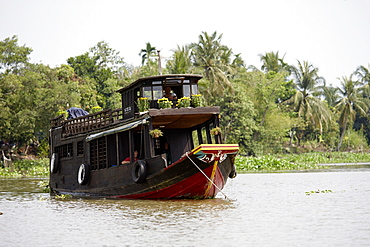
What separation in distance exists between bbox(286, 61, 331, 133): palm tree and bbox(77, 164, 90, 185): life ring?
112 ft

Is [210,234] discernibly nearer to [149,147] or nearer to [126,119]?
[149,147]

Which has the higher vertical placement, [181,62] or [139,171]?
[181,62]

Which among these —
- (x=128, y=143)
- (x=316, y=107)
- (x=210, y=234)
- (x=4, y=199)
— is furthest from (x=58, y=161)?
(x=316, y=107)

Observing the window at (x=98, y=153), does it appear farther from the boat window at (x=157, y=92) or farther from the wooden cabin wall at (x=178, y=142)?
the boat window at (x=157, y=92)

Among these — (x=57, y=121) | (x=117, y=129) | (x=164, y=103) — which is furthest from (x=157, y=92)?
(x=57, y=121)

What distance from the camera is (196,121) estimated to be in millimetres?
15758

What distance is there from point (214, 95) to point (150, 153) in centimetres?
2662

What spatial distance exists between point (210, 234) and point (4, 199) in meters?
10.4

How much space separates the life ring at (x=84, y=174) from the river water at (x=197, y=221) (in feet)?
2.89

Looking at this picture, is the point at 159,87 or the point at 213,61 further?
the point at 213,61

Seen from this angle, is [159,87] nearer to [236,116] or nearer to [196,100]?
[196,100]

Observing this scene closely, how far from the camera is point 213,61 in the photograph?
41.1 m

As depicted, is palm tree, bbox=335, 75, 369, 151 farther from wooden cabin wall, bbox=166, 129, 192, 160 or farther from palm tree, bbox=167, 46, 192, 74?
wooden cabin wall, bbox=166, 129, 192, 160

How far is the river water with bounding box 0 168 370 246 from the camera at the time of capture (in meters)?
9.28
